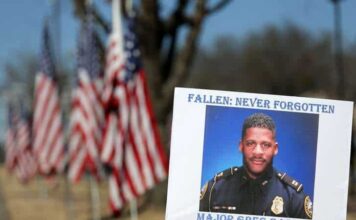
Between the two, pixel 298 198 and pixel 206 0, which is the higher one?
pixel 206 0

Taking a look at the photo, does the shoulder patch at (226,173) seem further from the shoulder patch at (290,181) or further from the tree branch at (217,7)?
the tree branch at (217,7)

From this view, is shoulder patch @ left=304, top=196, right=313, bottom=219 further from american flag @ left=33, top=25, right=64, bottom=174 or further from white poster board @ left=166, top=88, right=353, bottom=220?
american flag @ left=33, top=25, right=64, bottom=174

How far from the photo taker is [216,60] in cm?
4122

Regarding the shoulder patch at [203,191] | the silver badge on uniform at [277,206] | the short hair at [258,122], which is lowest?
the silver badge on uniform at [277,206]

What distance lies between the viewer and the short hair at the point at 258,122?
4.48 metres

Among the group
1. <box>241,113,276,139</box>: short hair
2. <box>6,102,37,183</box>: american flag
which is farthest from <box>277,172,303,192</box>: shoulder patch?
<box>6,102,37,183</box>: american flag

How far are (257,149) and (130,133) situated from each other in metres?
7.31

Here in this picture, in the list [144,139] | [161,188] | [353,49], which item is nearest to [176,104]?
[144,139]

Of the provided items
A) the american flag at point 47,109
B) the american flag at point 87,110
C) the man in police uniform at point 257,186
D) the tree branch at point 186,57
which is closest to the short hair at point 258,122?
the man in police uniform at point 257,186

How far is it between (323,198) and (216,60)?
36.9m

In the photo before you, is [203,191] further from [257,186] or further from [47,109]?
[47,109]

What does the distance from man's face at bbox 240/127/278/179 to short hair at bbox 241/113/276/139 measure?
18 mm

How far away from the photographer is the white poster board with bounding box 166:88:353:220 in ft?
14.6

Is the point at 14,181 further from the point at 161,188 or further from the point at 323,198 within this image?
the point at 323,198
